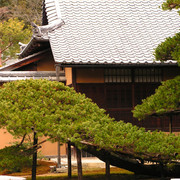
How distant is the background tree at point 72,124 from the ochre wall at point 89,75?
5302 millimetres

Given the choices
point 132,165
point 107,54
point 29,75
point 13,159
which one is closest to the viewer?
point 13,159

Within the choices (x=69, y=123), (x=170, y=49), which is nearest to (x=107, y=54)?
(x=170, y=49)

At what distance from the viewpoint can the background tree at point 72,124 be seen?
8586 millimetres

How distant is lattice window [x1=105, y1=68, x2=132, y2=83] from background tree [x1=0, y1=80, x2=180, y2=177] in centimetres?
564

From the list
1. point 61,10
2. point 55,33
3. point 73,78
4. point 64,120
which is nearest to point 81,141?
point 64,120

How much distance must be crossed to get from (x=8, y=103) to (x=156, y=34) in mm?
8565

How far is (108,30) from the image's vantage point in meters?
16.2

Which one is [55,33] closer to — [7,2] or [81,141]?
[81,141]

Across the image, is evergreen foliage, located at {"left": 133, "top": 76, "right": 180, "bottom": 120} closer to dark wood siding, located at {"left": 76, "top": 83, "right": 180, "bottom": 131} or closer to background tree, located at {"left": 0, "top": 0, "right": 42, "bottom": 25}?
dark wood siding, located at {"left": 76, "top": 83, "right": 180, "bottom": 131}

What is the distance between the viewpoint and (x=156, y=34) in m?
16.2

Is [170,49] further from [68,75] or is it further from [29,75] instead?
[29,75]

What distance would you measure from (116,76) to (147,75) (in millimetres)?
1156

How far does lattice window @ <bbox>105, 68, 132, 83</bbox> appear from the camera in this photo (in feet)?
50.4

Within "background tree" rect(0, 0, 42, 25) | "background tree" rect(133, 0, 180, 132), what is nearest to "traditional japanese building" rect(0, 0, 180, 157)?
"background tree" rect(133, 0, 180, 132)
